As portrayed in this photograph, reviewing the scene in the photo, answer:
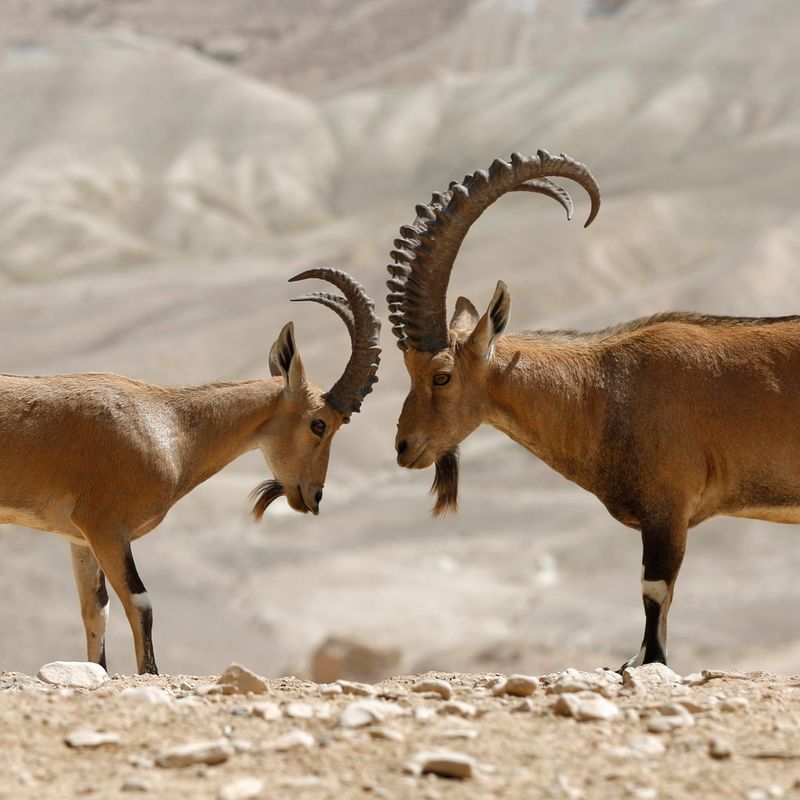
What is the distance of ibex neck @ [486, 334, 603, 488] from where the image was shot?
36.6 ft

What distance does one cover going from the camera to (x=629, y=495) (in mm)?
10758

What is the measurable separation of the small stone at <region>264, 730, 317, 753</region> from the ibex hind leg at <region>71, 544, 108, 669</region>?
510cm

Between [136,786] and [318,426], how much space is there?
6.87 meters

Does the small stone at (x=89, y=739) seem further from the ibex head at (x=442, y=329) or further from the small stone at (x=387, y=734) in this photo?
the ibex head at (x=442, y=329)

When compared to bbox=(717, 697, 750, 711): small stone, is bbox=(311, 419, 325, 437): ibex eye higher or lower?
higher

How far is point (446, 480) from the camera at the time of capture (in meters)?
12.1

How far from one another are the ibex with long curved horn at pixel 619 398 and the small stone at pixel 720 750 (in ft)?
11.3

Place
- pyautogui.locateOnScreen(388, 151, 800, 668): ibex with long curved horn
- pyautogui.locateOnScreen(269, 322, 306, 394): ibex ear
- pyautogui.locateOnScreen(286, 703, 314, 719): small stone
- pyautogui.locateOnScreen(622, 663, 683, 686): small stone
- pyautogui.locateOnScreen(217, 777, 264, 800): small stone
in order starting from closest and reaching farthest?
1. pyautogui.locateOnScreen(217, 777, 264, 800): small stone
2. pyautogui.locateOnScreen(286, 703, 314, 719): small stone
3. pyautogui.locateOnScreen(622, 663, 683, 686): small stone
4. pyautogui.locateOnScreen(388, 151, 800, 668): ibex with long curved horn
5. pyautogui.locateOnScreen(269, 322, 306, 394): ibex ear

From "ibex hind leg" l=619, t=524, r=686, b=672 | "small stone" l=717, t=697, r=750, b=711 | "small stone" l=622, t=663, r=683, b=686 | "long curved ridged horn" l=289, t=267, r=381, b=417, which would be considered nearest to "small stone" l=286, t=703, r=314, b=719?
"small stone" l=717, t=697, r=750, b=711

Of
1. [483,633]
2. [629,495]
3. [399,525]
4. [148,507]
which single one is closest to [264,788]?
[629,495]

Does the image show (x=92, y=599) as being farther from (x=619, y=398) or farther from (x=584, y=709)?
(x=584, y=709)

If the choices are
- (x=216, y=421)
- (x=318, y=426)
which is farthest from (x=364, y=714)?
(x=318, y=426)

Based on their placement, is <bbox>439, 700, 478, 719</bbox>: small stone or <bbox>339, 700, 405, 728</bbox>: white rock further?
<bbox>439, 700, 478, 719</bbox>: small stone

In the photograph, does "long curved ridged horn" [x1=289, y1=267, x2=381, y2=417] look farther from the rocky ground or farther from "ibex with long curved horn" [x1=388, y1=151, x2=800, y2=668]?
the rocky ground
